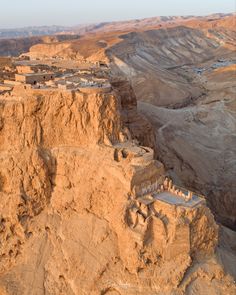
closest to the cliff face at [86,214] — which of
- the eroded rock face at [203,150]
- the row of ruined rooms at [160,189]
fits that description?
the row of ruined rooms at [160,189]

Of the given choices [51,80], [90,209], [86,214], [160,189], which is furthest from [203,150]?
[86,214]

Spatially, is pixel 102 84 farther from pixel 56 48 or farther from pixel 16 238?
pixel 56 48

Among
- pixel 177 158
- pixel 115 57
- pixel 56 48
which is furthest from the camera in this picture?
pixel 56 48

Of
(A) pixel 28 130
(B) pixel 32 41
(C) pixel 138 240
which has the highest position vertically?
(A) pixel 28 130

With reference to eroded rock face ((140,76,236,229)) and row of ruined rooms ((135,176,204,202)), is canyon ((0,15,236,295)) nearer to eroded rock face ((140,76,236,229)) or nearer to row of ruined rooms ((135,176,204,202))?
row of ruined rooms ((135,176,204,202))

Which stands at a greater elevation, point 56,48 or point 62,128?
point 62,128

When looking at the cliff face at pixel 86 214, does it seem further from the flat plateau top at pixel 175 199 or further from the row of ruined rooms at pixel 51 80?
the row of ruined rooms at pixel 51 80

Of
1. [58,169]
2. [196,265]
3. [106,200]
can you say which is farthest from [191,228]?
[58,169]

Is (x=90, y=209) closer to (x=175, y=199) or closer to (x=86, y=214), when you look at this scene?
(x=86, y=214)
